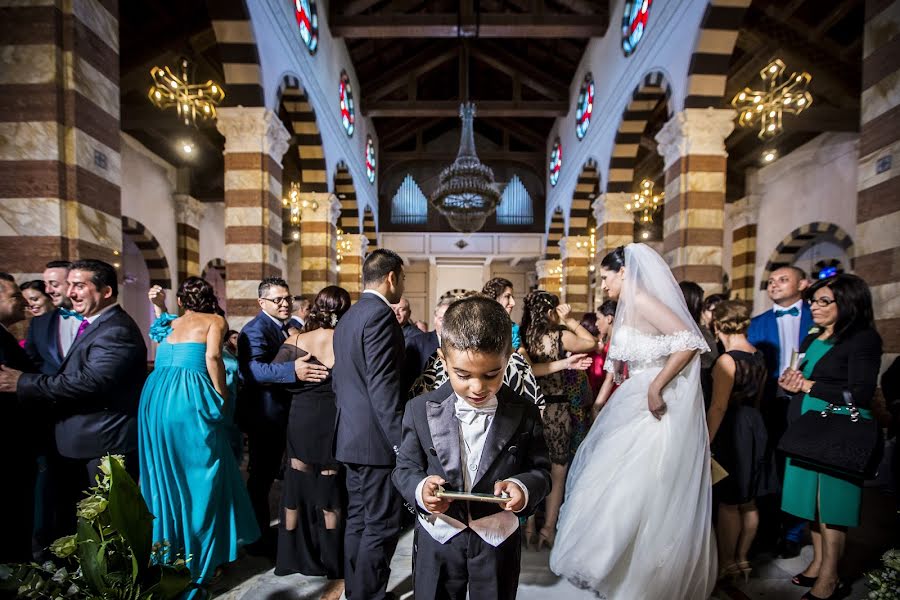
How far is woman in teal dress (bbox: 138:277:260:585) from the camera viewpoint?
224 cm

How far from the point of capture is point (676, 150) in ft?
18.8

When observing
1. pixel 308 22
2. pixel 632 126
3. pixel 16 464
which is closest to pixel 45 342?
pixel 16 464

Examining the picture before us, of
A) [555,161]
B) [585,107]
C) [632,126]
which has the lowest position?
[632,126]

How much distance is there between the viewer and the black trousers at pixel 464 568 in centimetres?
135

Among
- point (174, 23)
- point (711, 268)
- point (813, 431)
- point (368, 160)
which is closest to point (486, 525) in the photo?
point (813, 431)

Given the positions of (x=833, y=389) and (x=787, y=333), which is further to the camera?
(x=787, y=333)

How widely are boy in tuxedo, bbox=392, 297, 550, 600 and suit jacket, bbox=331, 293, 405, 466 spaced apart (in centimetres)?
57

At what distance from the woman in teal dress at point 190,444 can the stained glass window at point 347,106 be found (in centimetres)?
926

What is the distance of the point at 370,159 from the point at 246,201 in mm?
9711

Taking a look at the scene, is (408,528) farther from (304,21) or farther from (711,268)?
(304,21)

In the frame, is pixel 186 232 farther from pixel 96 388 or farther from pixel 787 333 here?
pixel 787 333

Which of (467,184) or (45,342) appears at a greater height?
(467,184)

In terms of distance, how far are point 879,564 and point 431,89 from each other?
16291 millimetres

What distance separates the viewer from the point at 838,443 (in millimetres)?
2074
